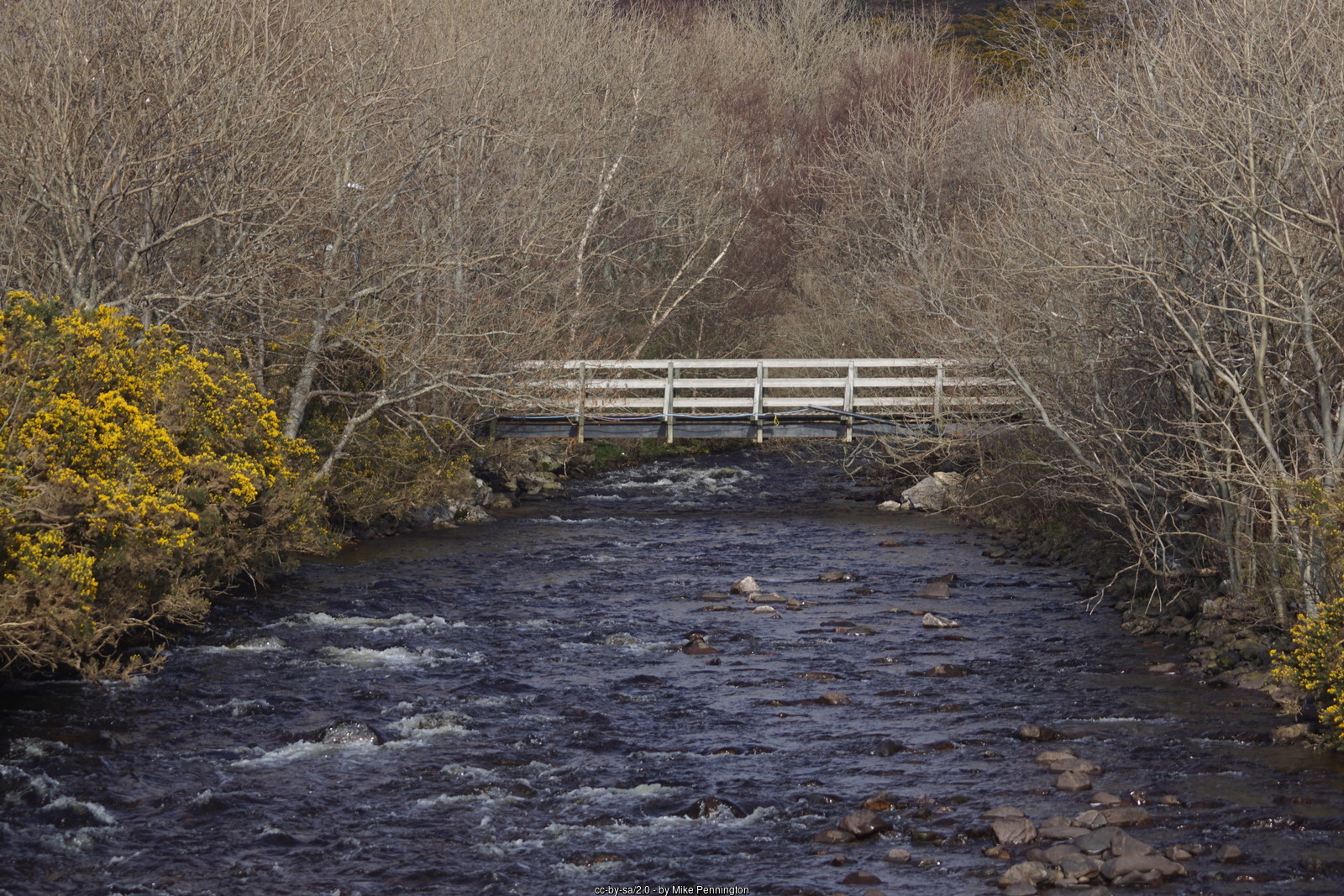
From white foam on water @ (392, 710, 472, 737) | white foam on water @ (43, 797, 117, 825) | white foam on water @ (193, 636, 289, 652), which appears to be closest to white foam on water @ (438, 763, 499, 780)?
white foam on water @ (392, 710, 472, 737)

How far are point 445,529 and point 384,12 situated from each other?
9.25 metres

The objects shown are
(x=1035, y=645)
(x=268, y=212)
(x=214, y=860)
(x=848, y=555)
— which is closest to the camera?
(x=214, y=860)

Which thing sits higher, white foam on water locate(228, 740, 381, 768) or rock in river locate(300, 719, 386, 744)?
rock in river locate(300, 719, 386, 744)

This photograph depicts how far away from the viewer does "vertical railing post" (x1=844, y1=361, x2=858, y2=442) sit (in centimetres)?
2533

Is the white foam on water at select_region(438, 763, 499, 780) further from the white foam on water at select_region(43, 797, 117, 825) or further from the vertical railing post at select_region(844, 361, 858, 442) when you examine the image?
the vertical railing post at select_region(844, 361, 858, 442)

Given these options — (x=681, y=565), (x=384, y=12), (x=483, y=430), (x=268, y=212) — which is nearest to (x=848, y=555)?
(x=681, y=565)

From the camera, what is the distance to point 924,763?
1077cm

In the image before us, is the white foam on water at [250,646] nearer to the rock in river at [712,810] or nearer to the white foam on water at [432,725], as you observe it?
the white foam on water at [432,725]

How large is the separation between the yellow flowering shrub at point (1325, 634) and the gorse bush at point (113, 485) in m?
10.2

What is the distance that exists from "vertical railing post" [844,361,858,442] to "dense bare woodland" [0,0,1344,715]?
1.53 m

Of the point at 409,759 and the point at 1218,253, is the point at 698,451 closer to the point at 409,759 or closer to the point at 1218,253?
the point at 1218,253

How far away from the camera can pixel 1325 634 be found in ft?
35.6

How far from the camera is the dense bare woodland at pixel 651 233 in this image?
42.1ft

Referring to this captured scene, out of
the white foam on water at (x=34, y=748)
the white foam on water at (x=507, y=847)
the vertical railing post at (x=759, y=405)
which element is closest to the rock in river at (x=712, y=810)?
the white foam on water at (x=507, y=847)
